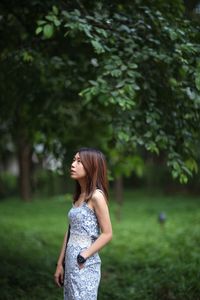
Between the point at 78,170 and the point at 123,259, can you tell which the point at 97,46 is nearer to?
the point at 78,170

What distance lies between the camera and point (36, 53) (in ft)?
22.3

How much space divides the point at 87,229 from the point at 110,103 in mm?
1983

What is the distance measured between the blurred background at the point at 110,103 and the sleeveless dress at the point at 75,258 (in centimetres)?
140

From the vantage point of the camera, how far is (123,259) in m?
9.45

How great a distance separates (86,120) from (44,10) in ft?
10.0

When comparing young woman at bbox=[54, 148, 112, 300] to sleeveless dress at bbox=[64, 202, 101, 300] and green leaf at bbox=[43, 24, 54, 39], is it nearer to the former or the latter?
sleeveless dress at bbox=[64, 202, 101, 300]

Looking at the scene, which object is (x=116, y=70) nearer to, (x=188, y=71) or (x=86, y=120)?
(x=188, y=71)

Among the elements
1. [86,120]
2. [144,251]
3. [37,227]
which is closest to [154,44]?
[86,120]

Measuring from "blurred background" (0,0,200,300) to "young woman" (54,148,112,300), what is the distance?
1.14 m

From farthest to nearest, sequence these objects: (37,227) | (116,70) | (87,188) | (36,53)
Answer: (37,227)
(36,53)
(116,70)
(87,188)

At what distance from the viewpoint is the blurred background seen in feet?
17.4

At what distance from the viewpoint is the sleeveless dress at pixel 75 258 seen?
12.3 feet

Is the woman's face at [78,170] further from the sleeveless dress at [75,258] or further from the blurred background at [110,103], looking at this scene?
the blurred background at [110,103]

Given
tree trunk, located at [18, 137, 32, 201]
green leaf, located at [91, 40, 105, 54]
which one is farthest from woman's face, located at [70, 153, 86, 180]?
tree trunk, located at [18, 137, 32, 201]
